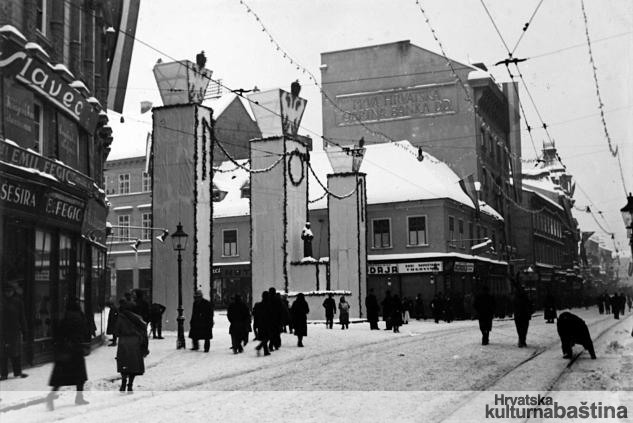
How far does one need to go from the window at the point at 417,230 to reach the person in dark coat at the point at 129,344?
33563mm

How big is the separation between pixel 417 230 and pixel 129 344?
33894 mm

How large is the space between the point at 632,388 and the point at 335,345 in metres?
10.6

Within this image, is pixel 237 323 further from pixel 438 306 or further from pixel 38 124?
pixel 438 306

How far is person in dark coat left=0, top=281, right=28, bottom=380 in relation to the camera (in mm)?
12648

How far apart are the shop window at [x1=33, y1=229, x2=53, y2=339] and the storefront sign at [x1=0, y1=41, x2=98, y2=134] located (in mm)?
2945

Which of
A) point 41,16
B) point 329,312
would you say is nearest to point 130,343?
point 41,16

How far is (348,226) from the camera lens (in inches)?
1395

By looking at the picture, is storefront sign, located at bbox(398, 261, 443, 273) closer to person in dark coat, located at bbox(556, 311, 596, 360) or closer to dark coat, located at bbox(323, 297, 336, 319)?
dark coat, located at bbox(323, 297, 336, 319)

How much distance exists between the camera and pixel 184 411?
9.76 m

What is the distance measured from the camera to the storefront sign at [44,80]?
13405 mm

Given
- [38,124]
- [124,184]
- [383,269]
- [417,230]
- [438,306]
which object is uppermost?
[124,184]

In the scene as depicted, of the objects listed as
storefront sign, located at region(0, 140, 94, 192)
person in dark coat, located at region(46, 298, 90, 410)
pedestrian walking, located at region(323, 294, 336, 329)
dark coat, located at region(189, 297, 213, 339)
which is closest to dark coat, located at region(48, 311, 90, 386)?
person in dark coat, located at region(46, 298, 90, 410)

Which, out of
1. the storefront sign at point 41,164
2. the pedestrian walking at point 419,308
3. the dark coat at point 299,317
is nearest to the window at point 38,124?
the storefront sign at point 41,164

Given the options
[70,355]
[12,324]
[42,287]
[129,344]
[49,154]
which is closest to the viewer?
[70,355]
